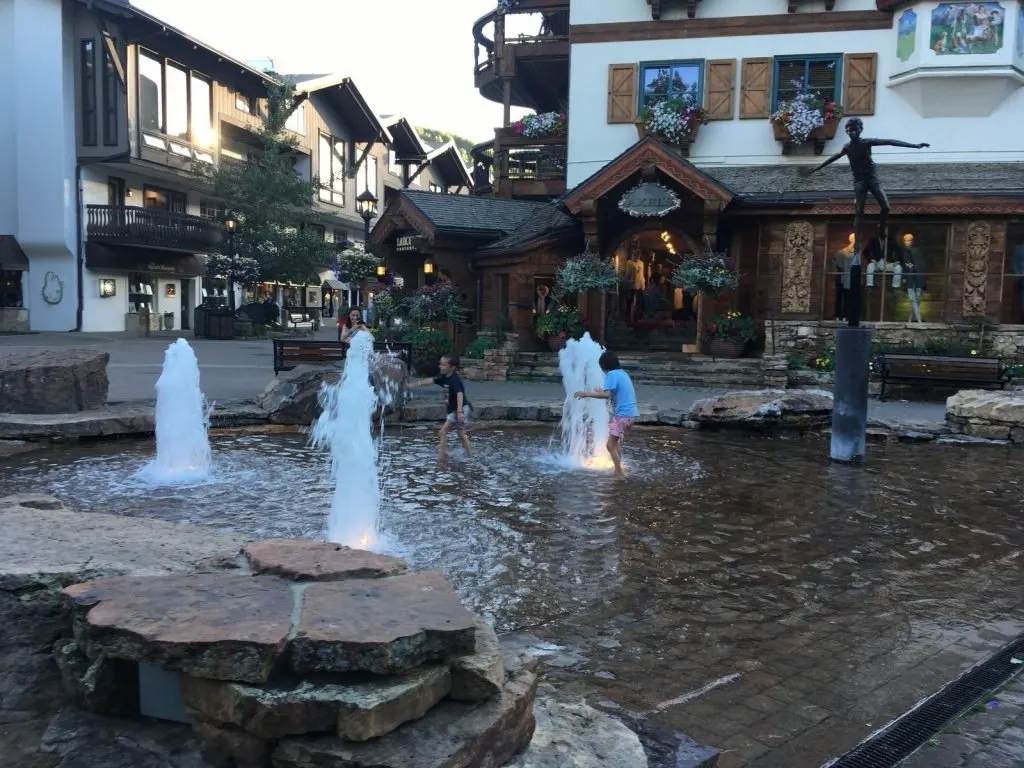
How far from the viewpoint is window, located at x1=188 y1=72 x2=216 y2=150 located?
35.9 metres

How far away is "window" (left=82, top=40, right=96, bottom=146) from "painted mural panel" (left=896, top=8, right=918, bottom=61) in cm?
2761

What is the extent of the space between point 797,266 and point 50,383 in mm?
15949

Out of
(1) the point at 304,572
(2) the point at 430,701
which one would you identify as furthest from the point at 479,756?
(1) the point at 304,572

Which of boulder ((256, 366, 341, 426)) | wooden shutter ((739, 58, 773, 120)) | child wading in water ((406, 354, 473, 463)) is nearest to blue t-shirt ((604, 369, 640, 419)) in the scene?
child wading in water ((406, 354, 473, 463))

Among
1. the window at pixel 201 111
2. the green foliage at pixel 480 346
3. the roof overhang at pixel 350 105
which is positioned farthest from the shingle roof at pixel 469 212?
the roof overhang at pixel 350 105

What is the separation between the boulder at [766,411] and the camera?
42.7ft

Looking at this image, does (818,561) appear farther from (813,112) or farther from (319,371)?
(813,112)

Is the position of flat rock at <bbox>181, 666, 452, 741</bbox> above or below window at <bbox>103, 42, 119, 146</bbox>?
below

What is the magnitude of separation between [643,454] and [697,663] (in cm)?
672

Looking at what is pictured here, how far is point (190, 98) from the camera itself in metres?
35.7

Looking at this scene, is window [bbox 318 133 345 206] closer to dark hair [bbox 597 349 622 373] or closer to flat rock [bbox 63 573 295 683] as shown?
dark hair [bbox 597 349 622 373]

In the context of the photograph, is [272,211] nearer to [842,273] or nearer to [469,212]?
[469,212]

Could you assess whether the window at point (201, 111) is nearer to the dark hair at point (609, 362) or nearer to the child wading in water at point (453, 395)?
the child wading in water at point (453, 395)

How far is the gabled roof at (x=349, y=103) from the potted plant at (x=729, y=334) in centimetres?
2802
